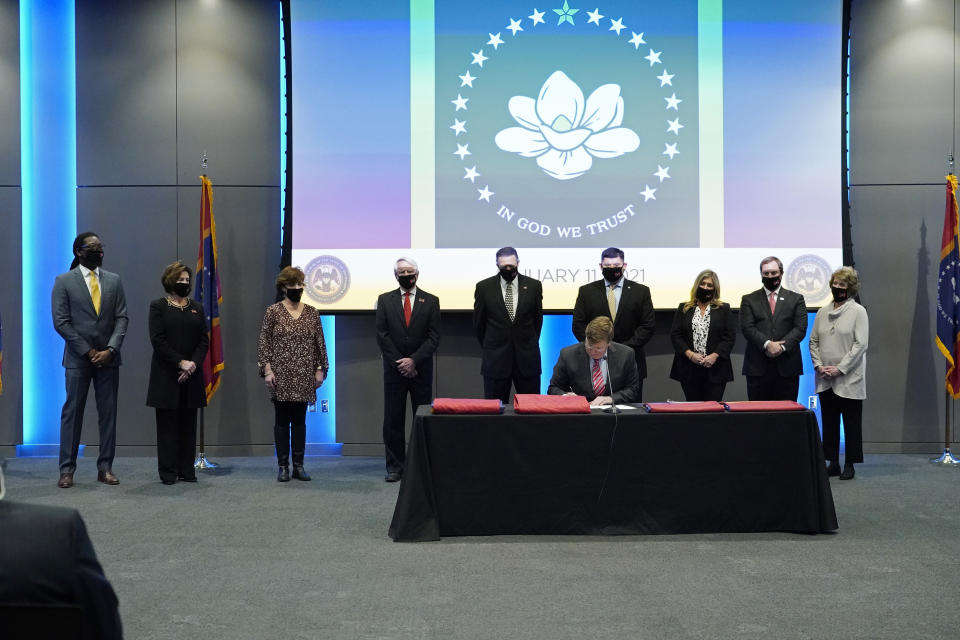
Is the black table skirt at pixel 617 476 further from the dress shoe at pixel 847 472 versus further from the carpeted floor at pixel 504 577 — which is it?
the dress shoe at pixel 847 472

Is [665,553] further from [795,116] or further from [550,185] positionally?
[795,116]

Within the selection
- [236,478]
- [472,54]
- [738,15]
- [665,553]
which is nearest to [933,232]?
[738,15]

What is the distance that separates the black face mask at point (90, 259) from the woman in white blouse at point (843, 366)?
15.6 feet

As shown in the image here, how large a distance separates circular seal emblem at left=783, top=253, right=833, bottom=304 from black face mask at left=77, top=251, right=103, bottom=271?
4796mm

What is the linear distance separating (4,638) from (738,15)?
6690mm

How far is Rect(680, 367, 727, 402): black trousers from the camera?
5.80 metres

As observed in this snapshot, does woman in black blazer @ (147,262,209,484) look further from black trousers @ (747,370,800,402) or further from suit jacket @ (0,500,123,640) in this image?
suit jacket @ (0,500,123,640)

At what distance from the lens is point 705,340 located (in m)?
5.87

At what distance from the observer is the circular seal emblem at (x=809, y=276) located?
6.64m

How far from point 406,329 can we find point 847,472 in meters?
3.03

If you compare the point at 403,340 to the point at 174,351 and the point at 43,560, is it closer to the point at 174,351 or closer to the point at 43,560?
the point at 174,351

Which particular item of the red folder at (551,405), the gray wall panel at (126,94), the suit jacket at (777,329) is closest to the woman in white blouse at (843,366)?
the suit jacket at (777,329)

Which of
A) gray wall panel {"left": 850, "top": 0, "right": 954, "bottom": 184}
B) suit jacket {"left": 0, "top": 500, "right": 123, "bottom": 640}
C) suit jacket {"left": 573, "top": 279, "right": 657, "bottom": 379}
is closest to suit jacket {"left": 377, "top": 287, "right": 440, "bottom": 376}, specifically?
suit jacket {"left": 573, "top": 279, "right": 657, "bottom": 379}

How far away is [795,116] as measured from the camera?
22.1 feet
